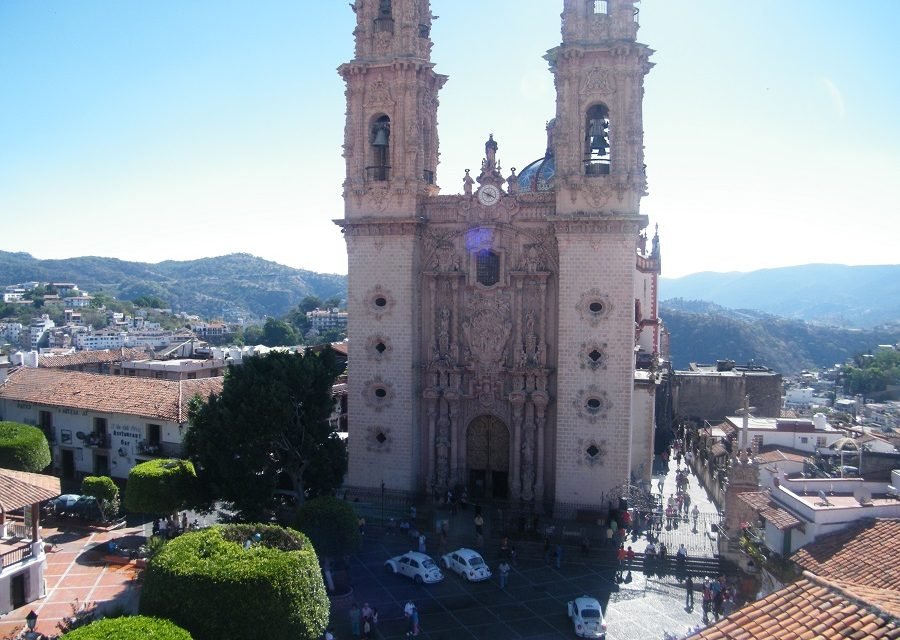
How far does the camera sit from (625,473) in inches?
1156

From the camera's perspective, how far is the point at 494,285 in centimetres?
3120

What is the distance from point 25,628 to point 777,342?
165 m

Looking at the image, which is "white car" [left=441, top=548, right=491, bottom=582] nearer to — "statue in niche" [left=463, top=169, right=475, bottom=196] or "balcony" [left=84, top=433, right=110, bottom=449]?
"statue in niche" [left=463, top=169, right=475, bottom=196]

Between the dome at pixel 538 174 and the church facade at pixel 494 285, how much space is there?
337 inches

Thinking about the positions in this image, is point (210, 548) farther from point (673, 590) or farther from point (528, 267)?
point (528, 267)

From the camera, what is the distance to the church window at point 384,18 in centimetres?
3225

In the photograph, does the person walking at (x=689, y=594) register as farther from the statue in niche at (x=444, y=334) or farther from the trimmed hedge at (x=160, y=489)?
the trimmed hedge at (x=160, y=489)

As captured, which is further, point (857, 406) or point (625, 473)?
point (857, 406)

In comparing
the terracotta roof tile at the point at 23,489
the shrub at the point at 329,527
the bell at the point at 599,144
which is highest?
the bell at the point at 599,144

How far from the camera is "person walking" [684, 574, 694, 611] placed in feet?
76.3

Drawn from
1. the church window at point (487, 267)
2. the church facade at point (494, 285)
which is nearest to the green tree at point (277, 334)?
the church facade at point (494, 285)

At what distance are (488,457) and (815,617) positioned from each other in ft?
72.5

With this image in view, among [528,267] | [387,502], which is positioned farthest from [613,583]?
[528,267]

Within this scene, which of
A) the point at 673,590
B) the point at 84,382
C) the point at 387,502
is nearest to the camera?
the point at 673,590
